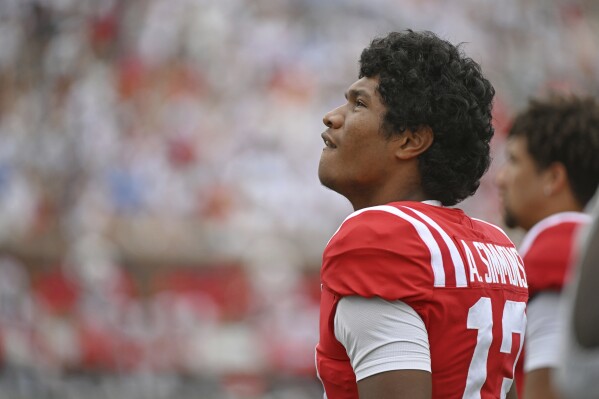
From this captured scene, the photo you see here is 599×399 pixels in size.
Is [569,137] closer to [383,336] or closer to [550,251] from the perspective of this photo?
[550,251]

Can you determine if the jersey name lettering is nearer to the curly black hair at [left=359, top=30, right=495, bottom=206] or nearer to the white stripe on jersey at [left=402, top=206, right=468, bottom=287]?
the white stripe on jersey at [left=402, top=206, right=468, bottom=287]

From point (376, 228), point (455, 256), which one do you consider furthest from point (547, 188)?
point (376, 228)

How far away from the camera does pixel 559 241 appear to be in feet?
11.4

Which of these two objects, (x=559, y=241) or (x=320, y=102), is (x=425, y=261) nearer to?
(x=559, y=241)

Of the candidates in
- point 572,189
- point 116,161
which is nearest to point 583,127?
point 572,189

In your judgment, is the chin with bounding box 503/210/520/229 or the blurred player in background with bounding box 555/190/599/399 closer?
the blurred player in background with bounding box 555/190/599/399

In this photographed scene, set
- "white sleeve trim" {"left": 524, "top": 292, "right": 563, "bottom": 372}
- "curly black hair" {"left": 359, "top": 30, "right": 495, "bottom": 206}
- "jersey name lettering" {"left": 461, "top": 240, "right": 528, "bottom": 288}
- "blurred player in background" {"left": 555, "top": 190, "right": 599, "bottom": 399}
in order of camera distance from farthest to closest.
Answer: "white sleeve trim" {"left": 524, "top": 292, "right": 563, "bottom": 372} → "curly black hair" {"left": 359, "top": 30, "right": 495, "bottom": 206} → "jersey name lettering" {"left": 461, "top": 240, "right": 528, "bottom": 288} → "blurred player in background" {"left": 555, "top": 190, "right": 599, "bottom": 399}

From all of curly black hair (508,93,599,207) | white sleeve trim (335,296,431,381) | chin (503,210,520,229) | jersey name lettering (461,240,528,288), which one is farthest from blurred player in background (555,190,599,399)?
chin (503,210,520,229)

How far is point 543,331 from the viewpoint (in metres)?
3.29

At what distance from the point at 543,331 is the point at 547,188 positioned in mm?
585

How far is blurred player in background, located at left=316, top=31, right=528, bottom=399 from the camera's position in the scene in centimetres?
211

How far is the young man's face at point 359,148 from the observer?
93.9 inches

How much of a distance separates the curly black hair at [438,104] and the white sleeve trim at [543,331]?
1017 millimetres

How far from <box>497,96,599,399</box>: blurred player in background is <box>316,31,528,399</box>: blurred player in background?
0.89 metres
